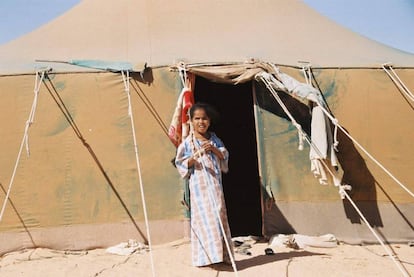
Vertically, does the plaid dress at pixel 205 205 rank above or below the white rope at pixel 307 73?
below

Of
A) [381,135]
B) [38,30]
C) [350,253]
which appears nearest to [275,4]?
[381,135]

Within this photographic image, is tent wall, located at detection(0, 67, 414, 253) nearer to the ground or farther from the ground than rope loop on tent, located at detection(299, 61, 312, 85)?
nearer to the ground

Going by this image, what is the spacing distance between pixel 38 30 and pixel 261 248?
3772mm

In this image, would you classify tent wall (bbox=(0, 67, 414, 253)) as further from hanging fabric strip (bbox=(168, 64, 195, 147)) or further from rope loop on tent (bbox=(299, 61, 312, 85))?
hanging fabric strip (bbox=(168, 64, 195, 147))

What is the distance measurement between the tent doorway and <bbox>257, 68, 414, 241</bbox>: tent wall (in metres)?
1.71

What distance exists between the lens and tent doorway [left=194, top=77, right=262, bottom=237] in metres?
7.07

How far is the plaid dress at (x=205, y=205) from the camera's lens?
396 cm

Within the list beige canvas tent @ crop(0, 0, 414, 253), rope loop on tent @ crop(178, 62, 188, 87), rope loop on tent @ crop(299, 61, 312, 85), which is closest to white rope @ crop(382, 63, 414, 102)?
beige canvas tent @ crop(0, 0, 414, 253)

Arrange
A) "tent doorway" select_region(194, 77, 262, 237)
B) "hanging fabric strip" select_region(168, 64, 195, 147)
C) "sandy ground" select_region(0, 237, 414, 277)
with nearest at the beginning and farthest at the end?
"sandy ground" select_region(0, 237, 414, 277) → "hanging fabric strip" select_region(168, 64, 195, 147) → "tent doorway" select_region(194, 77, 262, 237)

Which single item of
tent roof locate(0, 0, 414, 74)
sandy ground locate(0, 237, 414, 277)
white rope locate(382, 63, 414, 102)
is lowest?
sandy ground locate(0, 237, 414, 277)

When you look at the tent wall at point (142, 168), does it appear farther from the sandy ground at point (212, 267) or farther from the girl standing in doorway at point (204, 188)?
the girl standing in doorway at point (204, 188)

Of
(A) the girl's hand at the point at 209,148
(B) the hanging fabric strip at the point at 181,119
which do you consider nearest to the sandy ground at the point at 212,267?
(A) the girl's hand at the point at 209,148

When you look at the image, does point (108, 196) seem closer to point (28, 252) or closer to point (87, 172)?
point (87, 172)

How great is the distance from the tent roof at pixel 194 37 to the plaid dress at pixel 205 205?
5.33ft
